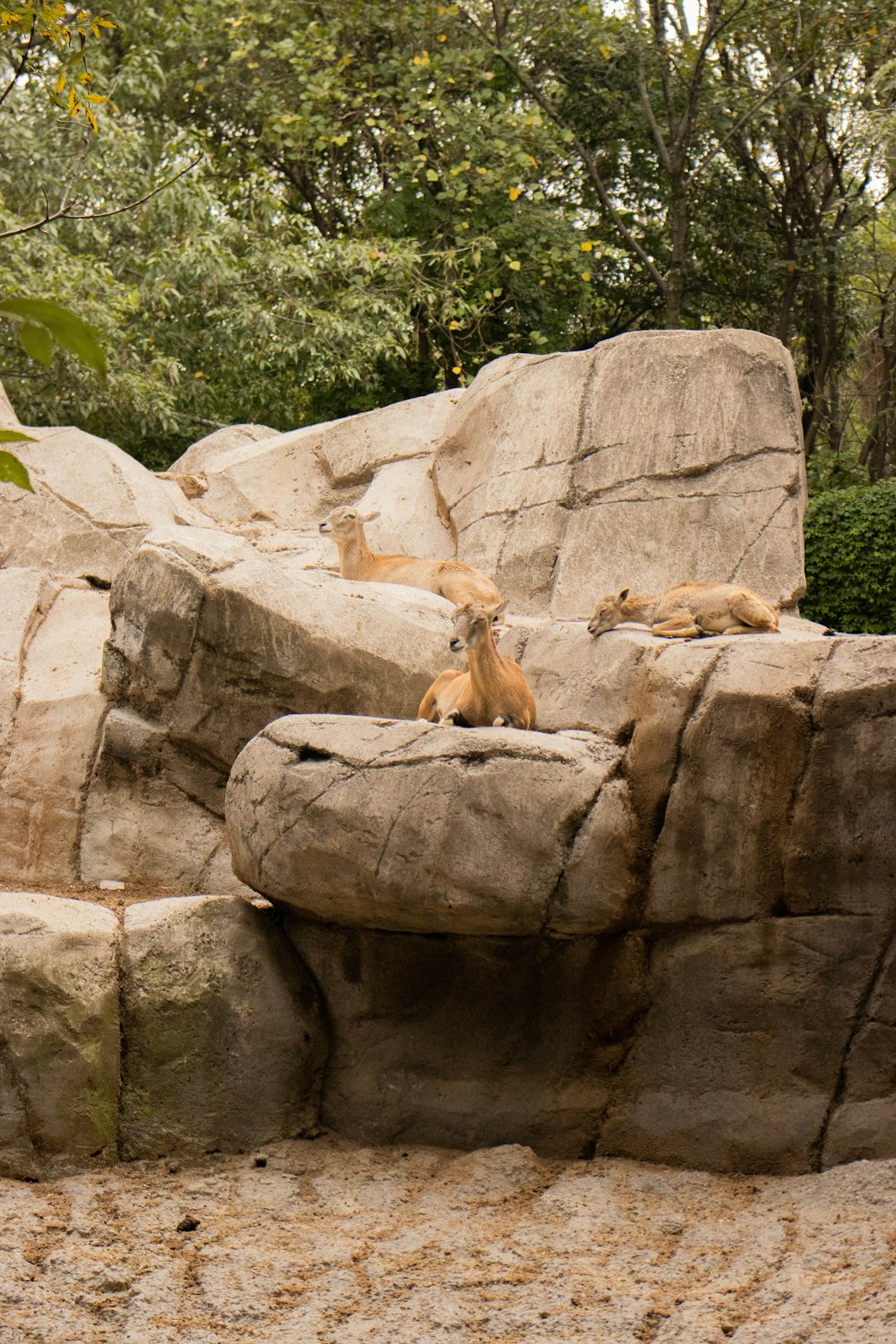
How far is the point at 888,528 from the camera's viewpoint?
60.7 ft

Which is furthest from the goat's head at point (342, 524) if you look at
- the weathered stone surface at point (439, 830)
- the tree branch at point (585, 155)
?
the tree branch at point (585, 155)

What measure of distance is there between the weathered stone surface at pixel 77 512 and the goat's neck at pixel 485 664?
4595 millimetres

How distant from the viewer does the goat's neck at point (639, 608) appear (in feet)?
32.6

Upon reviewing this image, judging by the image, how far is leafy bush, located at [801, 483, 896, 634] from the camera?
18.5 metres

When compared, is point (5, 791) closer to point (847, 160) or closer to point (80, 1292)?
point (80, 1292)

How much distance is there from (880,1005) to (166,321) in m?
14.2

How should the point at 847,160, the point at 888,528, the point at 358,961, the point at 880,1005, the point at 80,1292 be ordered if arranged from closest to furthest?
the point at 80,1292, the point at 880,1005, the point at 358,961, the point at 888,528, the point at 847,160

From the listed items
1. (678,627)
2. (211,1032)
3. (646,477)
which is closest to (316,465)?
(646,477)

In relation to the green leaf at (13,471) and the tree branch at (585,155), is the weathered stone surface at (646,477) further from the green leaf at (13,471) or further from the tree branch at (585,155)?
the green leaf at (13,471)

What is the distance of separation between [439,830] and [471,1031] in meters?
1.20

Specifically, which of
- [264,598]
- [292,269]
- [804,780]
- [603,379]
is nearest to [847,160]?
[292,269]

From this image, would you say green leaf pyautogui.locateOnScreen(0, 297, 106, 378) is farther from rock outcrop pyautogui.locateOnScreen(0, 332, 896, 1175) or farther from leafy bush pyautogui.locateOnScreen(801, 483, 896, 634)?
leafy bush pyautogui.locateOnScreen(801, 483, 896, 634)

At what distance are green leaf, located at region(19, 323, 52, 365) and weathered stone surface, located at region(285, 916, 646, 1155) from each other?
19.0ft

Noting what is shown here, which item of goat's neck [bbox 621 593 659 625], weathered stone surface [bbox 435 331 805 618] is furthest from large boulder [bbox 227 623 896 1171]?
weathered stone surface [bbox 435 331 805 618]
